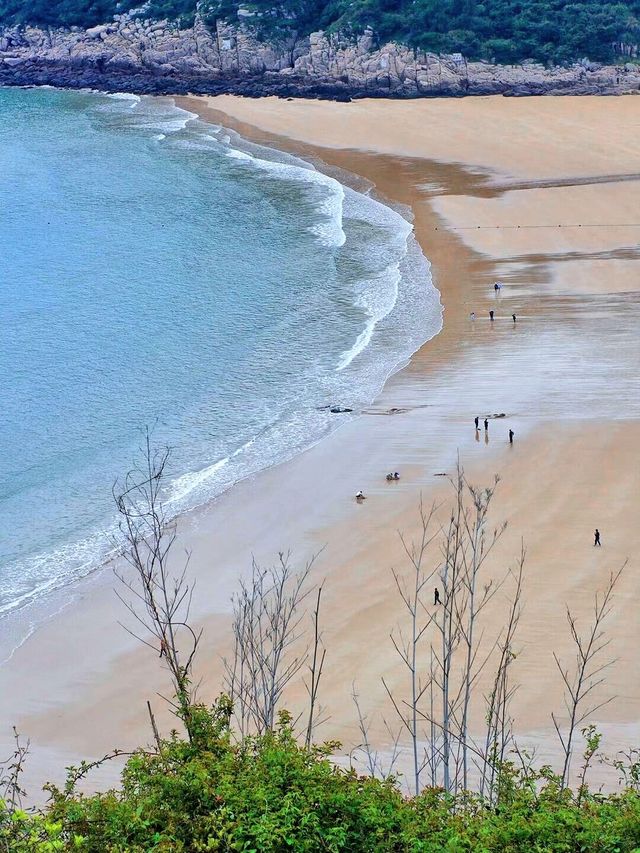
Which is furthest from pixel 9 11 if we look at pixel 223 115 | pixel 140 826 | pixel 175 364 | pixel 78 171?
pixel 140 826

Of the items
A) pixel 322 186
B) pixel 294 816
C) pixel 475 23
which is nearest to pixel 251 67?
pixel 475 23

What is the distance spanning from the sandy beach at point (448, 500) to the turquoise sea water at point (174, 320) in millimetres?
1554

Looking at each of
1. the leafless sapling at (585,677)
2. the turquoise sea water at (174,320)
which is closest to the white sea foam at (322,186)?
the turquoise sea water at (174,320)

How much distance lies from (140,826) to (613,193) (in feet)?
147

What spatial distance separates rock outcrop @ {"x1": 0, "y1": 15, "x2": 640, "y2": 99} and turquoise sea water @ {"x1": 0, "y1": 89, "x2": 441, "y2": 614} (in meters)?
15.5

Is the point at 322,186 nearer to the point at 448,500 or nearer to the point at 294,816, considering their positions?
the point at 448,500

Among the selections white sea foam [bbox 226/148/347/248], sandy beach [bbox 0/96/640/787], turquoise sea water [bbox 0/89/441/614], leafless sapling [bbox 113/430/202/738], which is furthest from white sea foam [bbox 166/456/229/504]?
white sea foam [bbox 226/148/347/248]

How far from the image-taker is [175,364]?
114 ft

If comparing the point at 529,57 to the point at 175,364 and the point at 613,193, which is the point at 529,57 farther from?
the point at 175,364

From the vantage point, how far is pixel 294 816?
1030 cm

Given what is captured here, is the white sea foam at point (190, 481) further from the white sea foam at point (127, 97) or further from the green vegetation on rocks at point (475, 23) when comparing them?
the white sea foam at point (127, 97)

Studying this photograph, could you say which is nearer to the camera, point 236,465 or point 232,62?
point 236,465

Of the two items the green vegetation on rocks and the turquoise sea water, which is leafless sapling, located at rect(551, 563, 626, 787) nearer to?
the turquoise sea water

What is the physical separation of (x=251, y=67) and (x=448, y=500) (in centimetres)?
6416
